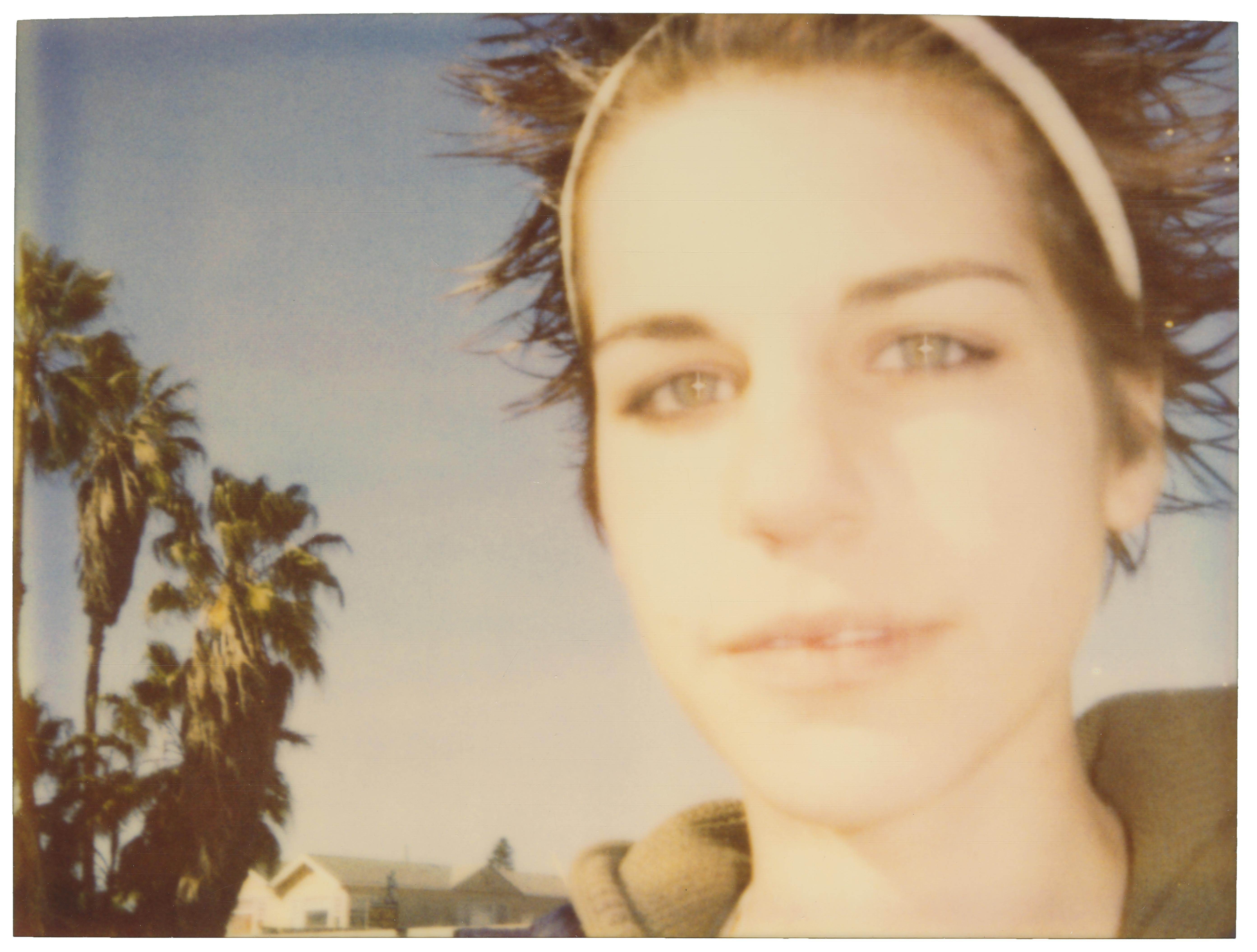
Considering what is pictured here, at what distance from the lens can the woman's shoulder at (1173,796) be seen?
2.09 meters

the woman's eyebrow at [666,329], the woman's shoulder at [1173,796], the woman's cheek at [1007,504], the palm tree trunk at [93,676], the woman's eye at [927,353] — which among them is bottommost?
the woman's shoulder at [1173,796]

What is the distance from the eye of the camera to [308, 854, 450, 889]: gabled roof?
2.17 m

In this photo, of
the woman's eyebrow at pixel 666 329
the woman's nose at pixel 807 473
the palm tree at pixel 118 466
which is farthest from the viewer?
the palm tree at pixel 118 466

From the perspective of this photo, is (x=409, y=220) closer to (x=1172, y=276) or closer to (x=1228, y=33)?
(x=1172, y=276)

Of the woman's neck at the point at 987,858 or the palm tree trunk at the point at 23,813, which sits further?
the palm tree trunk at the point at 23,813

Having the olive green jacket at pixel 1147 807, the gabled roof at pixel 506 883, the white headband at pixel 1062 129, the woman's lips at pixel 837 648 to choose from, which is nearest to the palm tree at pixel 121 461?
the gabled roof at pixel 506 883

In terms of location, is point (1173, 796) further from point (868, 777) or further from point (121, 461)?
point (121, 461)

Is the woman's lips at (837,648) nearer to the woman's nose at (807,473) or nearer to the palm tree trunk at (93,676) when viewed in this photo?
the woman's nose at (807,473)

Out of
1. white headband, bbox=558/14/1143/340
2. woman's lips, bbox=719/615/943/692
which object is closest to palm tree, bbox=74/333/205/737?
woman's lips, bbox=719/615/943/692

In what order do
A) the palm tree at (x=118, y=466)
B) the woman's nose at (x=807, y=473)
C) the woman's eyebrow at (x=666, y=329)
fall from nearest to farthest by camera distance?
the woman's nose at (x=807, y=473), the woman's eyebrow at (x=666, y=329), the palm tree at (x=118, y=466)

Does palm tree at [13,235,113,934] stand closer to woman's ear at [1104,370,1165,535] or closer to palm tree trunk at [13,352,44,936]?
palm tree trunk at [13,352,44,936]

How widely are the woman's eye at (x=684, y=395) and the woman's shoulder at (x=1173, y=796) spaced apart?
39.5 inches

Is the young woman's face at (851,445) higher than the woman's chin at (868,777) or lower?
higher

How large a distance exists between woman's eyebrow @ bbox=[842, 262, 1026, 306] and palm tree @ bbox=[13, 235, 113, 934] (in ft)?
5.42
